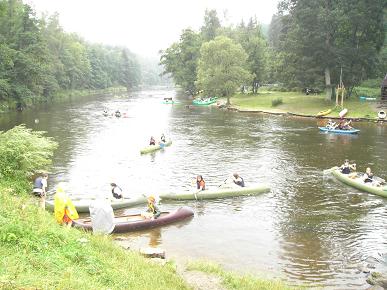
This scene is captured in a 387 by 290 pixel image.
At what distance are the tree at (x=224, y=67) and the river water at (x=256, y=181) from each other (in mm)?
18399

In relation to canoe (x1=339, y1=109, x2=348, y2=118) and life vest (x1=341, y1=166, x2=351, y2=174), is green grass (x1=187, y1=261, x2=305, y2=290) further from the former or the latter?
canoe (x1=339, y1=109, x2=348, y2=118)

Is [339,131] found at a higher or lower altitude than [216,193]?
higher

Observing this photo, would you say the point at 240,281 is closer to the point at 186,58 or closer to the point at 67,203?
the point at 67,203

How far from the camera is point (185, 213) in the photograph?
19.3 meters

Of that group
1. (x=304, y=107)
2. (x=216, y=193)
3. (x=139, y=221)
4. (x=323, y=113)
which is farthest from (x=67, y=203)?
(x=304, y=107)

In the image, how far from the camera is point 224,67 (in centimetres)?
6994

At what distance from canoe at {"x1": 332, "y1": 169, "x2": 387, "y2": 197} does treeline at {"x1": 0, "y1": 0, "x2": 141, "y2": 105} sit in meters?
24.0

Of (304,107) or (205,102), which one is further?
(205,102)

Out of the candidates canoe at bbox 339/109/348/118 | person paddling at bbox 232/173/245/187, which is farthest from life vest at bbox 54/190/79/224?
canoe at bbox 339/109/348/118

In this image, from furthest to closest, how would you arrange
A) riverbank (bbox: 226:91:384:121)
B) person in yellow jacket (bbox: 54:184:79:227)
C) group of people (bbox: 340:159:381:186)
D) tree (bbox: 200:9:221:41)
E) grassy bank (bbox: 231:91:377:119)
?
tree (bbox: 200:9:221:41) < grassy bank (bbox: 231:91:377:119) < riverbank (bbox: 226:91:384:121) < group of people (bbox: 340:159:381:186) < person in yellow jacket (bbox: 54:184:79:227)

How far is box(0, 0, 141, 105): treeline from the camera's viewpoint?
6247cm

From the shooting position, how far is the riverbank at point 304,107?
5184 centimetres

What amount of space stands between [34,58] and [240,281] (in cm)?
6169

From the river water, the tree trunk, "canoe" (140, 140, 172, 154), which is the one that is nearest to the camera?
the river water
